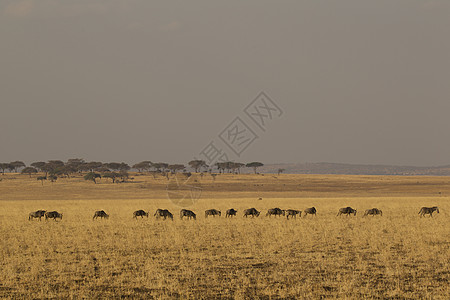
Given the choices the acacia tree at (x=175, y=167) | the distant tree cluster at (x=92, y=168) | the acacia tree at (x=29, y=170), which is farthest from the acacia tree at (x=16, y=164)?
the acacia tree at (x=175, y=167)

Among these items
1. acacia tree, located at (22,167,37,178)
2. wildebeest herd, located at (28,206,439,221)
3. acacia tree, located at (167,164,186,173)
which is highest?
acacia tree, located at (167,164,186,173)

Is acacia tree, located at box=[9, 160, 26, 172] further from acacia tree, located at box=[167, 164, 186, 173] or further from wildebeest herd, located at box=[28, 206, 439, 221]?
wildebeest herd, located at box=[28, 206, 439, 221]

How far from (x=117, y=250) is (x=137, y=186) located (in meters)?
79.0

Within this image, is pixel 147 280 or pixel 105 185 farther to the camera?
pixel 105 185

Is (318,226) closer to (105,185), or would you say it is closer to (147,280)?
(147,280)

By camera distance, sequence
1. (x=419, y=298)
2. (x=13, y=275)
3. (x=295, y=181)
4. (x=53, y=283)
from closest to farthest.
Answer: (x=419, y=298)
(x=53, y=283)
(x=13, y=275)
(x=295, y=181)

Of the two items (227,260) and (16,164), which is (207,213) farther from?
(16,164)

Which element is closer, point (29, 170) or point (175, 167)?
point (29, 170)

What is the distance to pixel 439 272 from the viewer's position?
1336 cm

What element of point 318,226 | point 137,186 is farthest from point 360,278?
point 137,186

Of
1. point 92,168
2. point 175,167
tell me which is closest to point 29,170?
point 92,168

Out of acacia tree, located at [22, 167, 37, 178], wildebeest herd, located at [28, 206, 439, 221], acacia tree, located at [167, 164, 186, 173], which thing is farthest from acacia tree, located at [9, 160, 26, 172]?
wildebeest herd, located at [28, 206, 439, 221]

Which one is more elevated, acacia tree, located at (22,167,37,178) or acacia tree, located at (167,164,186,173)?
acacia tree, located at (167,164,186,173)

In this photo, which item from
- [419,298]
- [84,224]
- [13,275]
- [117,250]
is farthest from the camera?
[84,224]
